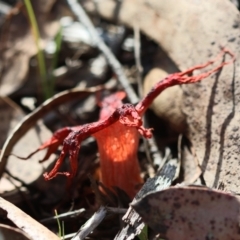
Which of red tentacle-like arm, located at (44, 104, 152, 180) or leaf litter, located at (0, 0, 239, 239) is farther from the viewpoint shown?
red tentacle-like arm, located at (44, 104, 152, 180)

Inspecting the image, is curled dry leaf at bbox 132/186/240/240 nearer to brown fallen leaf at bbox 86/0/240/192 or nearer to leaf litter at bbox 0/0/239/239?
leaf litter at bbox 0/0/239/239

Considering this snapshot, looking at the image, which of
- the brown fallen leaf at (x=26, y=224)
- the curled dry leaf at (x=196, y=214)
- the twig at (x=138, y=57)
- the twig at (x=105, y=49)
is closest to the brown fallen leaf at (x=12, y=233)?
the brown fallen leaf at (x=26, y=224)

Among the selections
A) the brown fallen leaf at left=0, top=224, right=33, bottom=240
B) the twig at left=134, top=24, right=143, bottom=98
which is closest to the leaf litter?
the twig at left=134, top=24, right=143, bottom=98

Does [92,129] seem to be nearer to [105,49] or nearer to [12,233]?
[12,233]

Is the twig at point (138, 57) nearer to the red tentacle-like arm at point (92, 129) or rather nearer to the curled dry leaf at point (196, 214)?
the red tentacle-like arm at point (92, 129)

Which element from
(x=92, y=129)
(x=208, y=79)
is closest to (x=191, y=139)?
(x=208, y=79)

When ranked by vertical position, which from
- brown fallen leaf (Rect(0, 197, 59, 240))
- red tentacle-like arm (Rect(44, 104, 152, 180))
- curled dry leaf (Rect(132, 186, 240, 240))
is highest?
red tentacle-like arm (Rect(44, 104, 152, 180))

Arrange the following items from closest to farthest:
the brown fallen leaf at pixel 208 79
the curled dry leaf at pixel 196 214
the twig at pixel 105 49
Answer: the curled dry leaf at pixel 196 214
the brown fallen leaf at pixel 208 79
the twig at pixel 105 49

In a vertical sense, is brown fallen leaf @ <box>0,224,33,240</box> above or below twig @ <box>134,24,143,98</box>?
below
